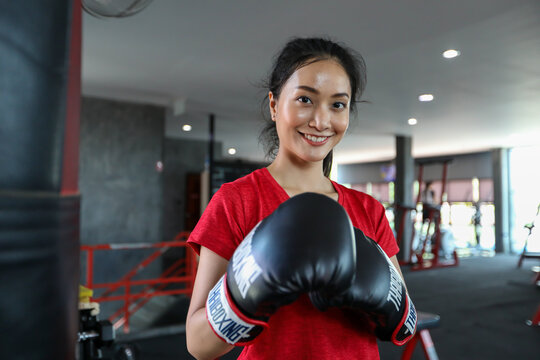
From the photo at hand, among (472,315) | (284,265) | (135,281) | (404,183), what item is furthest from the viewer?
(404,183)

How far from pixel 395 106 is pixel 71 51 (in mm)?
5922

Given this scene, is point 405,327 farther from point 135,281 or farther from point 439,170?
point 439,170

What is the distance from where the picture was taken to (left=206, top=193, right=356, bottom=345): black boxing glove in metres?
0.62

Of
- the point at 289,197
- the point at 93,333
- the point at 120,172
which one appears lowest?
the point at 93,333

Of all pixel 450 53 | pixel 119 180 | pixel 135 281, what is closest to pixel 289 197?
pixel 450 53

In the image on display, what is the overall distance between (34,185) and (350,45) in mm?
3562

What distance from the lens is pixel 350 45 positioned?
369 cm

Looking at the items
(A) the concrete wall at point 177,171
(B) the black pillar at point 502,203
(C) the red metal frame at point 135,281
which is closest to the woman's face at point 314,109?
(C) the red metal frame at point 135,281

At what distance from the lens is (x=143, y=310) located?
579 centimetres

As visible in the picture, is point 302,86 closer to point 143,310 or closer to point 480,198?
point 143,310

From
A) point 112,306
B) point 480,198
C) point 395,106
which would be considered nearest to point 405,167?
point 395,106

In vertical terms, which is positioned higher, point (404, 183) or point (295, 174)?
point (404, 183)

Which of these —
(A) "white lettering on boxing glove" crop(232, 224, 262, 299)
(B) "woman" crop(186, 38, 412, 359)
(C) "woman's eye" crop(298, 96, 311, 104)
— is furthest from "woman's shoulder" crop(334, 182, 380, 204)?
(A) "white lettering on boxing glove" crop(232, 224, 262, 299)

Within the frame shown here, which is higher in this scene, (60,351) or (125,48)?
(125,48)
